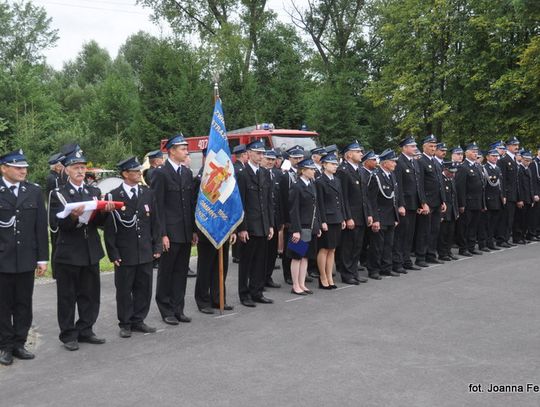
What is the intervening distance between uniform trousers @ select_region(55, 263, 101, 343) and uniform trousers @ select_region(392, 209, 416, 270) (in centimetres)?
563

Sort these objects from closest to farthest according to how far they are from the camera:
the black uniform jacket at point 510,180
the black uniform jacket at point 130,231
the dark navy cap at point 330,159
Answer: the black uniform jacket at point 130,231 → the dark navy cap at point 330,159 → the black uniform jacket at point 510,180

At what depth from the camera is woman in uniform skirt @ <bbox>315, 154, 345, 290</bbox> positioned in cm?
900

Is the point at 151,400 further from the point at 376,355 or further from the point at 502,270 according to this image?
the point at 502,270

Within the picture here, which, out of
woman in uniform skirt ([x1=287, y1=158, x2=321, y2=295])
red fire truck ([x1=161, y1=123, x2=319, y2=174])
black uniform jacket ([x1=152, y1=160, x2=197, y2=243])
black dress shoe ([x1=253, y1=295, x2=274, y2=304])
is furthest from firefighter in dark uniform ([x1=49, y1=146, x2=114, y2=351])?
red fire truck ([x1=161, y1=123, x2=319, y2=174])

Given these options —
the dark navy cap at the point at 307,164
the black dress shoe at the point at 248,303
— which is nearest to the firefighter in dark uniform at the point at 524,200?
the dark navy cap at the point at 307,164

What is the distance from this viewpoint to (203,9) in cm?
3694

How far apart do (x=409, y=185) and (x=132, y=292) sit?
564cm

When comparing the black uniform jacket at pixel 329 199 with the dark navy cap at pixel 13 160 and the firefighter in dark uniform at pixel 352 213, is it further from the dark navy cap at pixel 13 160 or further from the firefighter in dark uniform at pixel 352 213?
the dark navy cap at pixel 13 160

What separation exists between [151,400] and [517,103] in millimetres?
24243

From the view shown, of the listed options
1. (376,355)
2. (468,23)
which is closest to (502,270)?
(376,355)

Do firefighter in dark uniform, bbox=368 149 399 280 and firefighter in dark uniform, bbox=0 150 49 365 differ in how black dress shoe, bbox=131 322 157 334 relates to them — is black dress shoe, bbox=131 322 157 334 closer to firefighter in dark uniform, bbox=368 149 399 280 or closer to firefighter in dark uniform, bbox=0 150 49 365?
firefighter in dark uniform, bbox=0 150 49 365

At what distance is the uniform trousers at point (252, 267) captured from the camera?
8102 millimetres

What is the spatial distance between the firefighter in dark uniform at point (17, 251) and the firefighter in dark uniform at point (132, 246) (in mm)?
807

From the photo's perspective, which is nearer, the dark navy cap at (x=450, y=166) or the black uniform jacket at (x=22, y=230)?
the black uniform jacket at (x=22, y=230)
